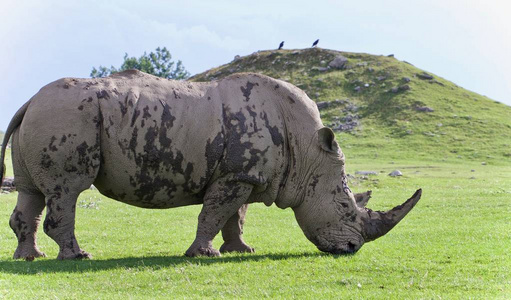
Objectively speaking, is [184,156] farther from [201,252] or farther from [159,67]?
[159,67]

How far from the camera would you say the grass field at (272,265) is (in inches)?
346

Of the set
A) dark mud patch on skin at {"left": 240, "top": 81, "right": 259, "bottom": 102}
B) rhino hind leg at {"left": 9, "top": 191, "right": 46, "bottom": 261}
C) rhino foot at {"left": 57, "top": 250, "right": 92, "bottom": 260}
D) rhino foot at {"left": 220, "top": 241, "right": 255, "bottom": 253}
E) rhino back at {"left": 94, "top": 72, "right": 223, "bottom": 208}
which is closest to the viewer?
rhino back at {"left": 94, "top": 72, "right": 223, "bottom": 208}

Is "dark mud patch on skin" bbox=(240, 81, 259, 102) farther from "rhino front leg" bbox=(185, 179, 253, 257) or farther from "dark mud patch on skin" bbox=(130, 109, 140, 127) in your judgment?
"dark mud patch on skin" bbox=(130, 109, 140, 127)

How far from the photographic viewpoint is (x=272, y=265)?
413 inches

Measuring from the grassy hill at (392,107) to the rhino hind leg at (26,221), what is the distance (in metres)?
39.2

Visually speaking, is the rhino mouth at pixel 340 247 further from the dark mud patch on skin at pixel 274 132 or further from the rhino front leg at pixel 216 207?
the dark mud patch on skin at pixel 274 132

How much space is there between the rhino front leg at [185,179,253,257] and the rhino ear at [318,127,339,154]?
1.55 metres

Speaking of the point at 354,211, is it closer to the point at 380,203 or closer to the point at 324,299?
the point at 324,299

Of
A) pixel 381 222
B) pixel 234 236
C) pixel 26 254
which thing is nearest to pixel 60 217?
pixel 26 254

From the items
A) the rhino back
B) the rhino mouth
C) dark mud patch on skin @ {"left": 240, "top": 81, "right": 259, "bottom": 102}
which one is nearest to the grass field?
the rhino mouth

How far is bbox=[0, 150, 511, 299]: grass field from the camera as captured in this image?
8789 millimetres

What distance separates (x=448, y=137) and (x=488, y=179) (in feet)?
72.6

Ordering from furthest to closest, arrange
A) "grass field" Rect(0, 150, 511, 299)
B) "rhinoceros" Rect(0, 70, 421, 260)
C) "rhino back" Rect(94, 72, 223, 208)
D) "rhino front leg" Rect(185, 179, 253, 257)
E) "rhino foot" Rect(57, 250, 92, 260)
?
1. "rhino front leg" Rect(185, 179, 253, 257)
2. "rhino foot" Rect(57, 250, 92, 260)
3. "rhino back" Rect(94, 72, 223, 208)
4. "rhinoceros" Rect(0, 70, 421, 260)
5. "grass field" Rect(0, 150, 511, 299)

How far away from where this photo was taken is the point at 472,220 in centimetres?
1794
